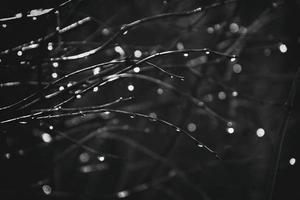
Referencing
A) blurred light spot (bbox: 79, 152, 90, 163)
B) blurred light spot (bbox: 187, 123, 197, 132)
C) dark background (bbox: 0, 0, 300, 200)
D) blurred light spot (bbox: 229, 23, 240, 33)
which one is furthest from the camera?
blurred light spot (bbox: 187, 123, 197, 132)

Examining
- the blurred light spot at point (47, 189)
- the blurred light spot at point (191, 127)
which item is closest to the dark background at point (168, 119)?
the blurred light spot at point (47, 189)

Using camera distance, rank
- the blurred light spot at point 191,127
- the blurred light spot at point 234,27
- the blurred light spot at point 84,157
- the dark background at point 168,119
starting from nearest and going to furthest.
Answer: the dark background at point 168,119
the blurred light spot at point 234,27
the blurred light spot at point 84,157
the blurred light spot at point 191,127

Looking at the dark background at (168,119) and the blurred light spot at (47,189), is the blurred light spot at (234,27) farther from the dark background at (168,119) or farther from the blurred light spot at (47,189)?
the blurred light spot at (47,189)

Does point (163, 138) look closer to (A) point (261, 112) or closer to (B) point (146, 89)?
(B) point (146, 89)

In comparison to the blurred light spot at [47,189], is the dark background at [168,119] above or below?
above

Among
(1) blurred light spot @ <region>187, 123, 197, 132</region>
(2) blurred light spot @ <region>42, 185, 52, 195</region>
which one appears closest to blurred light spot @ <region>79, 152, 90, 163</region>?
(2) blurred light spot @ <region>42, 185, 52, 195</region>

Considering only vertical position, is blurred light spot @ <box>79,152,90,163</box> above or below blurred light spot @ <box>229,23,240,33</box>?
below

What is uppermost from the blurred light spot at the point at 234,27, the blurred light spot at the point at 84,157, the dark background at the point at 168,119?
the blurred light spot at the point at 234,27

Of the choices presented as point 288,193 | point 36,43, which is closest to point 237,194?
point 288,193

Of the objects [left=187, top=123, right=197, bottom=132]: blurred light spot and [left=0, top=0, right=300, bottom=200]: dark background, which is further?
[left=187, top=123, right=197, bottom=132]: blurred light spot

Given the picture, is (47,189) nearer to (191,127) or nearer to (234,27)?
(191,127)

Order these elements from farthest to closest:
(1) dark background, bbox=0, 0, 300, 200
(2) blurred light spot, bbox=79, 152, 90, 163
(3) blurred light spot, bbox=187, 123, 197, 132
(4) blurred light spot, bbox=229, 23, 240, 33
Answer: (3) blurred light spot, bbox=187, 123, 197, 132, (2) blurred light spot, bbox=79, 152, 90, 163, (4) blurred light spot, bbox=229, 23, 240, 33, (1) dark background, bbox=0, 0, 300, 200

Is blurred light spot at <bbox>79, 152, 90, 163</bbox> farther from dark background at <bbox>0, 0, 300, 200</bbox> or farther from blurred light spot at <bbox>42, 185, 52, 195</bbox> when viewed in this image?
blurred light spot at <bbox>42, 185, 52, 195</bbox>
